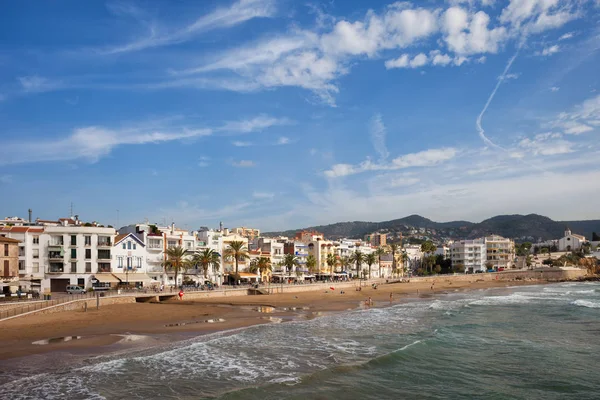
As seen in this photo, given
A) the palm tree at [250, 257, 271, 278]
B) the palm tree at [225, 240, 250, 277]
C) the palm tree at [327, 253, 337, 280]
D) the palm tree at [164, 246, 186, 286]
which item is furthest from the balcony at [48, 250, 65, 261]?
the palm tree at [327, 253, 337, 280]

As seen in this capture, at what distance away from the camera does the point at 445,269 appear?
15475 cm

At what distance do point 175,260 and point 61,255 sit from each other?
1327 centimetres

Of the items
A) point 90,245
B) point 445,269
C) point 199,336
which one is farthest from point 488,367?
point 445,269

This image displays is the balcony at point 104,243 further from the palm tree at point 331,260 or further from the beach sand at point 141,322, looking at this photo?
the palm tree at point 331,260

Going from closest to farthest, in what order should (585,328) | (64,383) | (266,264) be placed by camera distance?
(64,383), (585,328), (266,264)

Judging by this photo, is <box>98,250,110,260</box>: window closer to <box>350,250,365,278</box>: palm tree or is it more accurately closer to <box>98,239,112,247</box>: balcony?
<box>98,239,112,247</box>: balcony

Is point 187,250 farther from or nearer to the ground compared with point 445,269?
farther from the ground

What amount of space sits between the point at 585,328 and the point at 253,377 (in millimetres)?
27133

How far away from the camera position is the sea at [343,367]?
697 inches

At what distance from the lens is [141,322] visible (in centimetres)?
3556

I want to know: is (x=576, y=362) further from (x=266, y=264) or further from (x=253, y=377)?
(x=266, y=264)

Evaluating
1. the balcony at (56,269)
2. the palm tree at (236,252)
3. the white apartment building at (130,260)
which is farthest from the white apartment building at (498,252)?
the balcony at (56,269)

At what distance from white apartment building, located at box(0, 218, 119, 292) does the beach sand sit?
49.9 ft

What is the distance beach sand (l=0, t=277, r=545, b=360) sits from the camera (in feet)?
85.3
